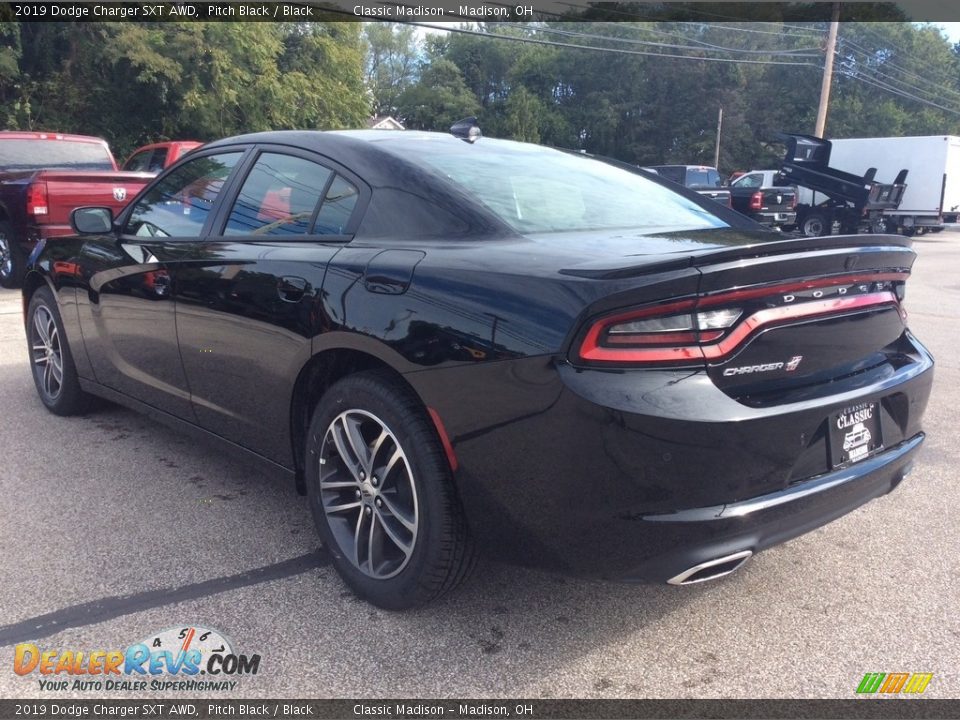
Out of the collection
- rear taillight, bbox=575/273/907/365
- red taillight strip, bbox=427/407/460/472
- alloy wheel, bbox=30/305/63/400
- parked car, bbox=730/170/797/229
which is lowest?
parked car, bbox=730/170/797/229

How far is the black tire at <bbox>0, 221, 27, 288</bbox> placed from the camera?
31.5ft

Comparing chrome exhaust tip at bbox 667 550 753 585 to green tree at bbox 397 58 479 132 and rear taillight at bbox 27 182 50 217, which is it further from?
green tree at bbox 397 58 479 132

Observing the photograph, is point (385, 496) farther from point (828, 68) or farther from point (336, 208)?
point (828, 68)

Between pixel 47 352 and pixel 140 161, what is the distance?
1130cm

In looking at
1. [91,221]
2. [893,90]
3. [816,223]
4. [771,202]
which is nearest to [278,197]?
[91,221]

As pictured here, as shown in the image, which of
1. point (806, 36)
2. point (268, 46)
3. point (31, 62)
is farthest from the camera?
point (806, 36)

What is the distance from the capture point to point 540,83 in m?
60.6

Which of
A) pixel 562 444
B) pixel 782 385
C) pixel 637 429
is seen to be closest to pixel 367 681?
pixel 562 444

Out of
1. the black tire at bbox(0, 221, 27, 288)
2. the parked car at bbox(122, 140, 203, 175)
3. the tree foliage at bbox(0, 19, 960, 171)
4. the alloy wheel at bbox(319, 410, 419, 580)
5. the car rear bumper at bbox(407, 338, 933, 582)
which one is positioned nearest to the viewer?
the car rear bumper at bbox(407, 338, 933, 582)

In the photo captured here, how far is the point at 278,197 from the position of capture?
3.37 metres

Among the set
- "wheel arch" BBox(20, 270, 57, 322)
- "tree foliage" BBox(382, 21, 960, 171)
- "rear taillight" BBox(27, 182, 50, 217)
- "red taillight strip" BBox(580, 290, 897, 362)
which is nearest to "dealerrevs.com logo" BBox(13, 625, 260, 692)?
"red taillight strip" BBox(580, 290, 897, 362)

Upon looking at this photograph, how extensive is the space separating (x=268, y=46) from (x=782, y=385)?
2379 cm

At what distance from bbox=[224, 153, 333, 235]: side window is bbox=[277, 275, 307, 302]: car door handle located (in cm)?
23

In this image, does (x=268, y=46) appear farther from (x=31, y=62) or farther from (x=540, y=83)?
(x=540, y=83)
